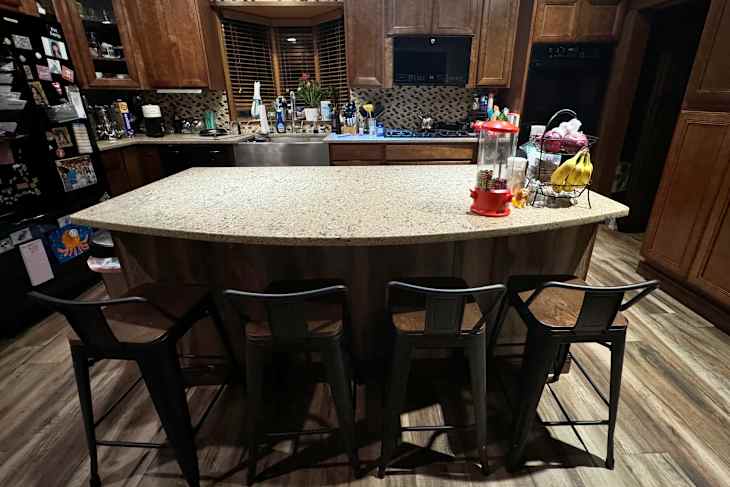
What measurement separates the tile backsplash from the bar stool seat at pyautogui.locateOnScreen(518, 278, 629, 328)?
3.20m

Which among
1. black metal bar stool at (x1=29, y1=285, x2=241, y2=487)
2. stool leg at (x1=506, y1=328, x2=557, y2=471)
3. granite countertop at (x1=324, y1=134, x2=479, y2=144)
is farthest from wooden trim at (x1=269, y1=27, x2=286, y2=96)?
stool leg at (x1=506, y1=328, x2=557, y2=471)

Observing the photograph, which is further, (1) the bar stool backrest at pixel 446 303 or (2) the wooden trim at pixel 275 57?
(2) the wooden trim at pixel 275 57

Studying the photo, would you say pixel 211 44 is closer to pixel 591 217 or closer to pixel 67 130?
pixel 67 130

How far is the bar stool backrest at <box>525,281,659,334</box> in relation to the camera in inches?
41.2

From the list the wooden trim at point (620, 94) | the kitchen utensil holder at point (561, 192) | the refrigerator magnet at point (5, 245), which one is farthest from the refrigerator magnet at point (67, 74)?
the wooden trim at point (620, 94)

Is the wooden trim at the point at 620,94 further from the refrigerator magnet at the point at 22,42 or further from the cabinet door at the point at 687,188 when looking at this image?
the refrigerator magnet at the point at 22,42

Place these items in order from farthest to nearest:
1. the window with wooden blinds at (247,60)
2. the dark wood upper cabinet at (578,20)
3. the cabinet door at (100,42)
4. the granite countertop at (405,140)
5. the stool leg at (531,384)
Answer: the window with wooden blinds at (247,60)
the granite countertop at (405,140)
the dark wood upper cabinet at (578,20)
the cabinet door at (100,42)
the stool leg at (531,384)

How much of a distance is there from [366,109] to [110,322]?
3.23 metres

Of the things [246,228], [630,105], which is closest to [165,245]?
[246,228]

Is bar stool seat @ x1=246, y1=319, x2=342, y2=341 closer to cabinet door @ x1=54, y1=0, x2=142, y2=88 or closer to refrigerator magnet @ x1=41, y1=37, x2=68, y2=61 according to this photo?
refrigerator magnet @ x1=41, y1=37, x2=68, y2=61

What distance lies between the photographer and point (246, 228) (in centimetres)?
121

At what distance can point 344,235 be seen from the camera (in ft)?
3.76

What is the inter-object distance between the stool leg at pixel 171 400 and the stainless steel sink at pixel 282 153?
2.70 m

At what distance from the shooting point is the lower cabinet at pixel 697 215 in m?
2.16
